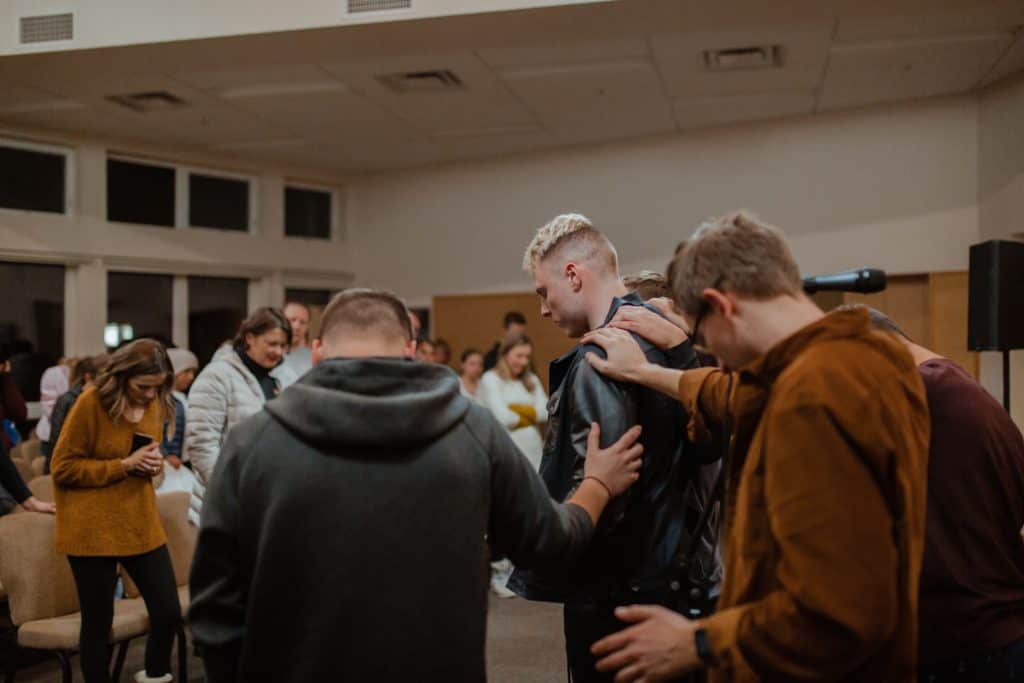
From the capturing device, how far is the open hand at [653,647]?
4.33ft

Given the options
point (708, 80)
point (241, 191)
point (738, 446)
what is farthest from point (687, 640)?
point (241, 191)

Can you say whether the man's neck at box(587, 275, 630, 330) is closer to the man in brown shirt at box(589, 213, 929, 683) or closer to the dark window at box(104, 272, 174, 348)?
the man in brown shirt at box(589, 213, 929, 683)

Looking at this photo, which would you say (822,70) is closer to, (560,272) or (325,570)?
(560,272)

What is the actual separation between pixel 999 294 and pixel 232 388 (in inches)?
136

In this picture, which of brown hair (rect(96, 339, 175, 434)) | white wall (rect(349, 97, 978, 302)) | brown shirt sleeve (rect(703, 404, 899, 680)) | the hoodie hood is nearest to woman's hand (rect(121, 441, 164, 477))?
brown hair (rect(96, 339, 175, 434))

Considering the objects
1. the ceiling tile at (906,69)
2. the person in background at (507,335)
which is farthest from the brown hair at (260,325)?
the ceiling tile at (906,69)

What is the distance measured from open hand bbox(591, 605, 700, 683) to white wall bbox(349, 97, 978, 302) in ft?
20.4

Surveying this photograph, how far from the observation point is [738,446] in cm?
142

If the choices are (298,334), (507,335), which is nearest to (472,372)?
(507,335)

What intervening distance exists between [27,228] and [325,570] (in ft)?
22.0

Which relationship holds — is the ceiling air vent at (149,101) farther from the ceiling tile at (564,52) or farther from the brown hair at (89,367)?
the ceiling tile at (564,52)

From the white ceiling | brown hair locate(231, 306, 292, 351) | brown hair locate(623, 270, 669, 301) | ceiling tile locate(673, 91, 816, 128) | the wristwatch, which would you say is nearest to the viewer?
the wristwatch

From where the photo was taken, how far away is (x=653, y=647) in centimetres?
134

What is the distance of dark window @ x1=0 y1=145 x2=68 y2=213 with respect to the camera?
699cm
